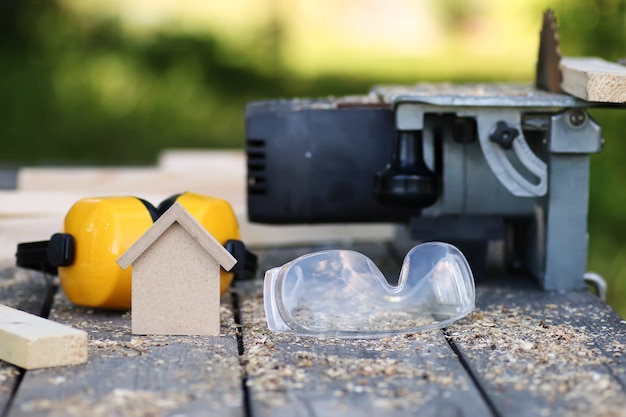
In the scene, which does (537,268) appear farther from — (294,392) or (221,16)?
(221,16)

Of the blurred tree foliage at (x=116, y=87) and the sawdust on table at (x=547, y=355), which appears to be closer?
the sawdust on table at (x=547, y=355)

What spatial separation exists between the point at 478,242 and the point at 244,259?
2.10 ft

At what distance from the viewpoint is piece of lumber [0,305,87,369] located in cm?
177

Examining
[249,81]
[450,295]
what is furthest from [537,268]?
[249,81]

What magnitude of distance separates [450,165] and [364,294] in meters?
0.45

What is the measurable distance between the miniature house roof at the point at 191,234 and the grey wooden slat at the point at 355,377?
18 centimetres

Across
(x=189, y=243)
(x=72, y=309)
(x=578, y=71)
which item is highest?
(x=578, y=71)

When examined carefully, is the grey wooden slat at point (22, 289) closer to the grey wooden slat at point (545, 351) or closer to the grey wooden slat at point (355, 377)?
the grey wooden slat at point (355, 377)

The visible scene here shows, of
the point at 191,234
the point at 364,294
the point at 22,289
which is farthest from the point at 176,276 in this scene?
the point at 22,289

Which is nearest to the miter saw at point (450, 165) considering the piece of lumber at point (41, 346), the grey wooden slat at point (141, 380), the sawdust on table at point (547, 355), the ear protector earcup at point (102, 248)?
the sawdust on table at point (547, 355)

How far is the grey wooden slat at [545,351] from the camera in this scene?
165cm

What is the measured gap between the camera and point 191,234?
1.98 metres

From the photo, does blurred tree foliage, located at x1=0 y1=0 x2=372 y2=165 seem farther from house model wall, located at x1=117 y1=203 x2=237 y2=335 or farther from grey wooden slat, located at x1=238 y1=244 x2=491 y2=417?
grey wooden slat, located at x1=238 y1=244 x2=491 y2=417

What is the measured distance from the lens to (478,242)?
2.54 metres
